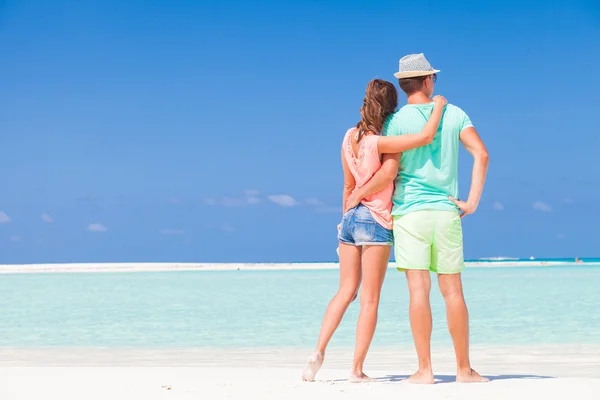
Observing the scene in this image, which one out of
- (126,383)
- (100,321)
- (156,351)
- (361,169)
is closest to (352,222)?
(361,169)

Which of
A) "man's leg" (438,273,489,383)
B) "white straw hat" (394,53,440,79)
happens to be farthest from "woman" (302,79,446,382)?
"man's leg" (438,273,489,383)

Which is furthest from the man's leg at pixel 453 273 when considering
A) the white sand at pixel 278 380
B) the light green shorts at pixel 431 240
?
the white sand at pixel 278 380

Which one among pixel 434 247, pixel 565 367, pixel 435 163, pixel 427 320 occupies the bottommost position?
pixel 565 367

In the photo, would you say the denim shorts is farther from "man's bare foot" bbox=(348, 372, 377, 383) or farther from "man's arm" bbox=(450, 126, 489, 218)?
"man's bare foot" bbox=(348, 372, 377, 383)

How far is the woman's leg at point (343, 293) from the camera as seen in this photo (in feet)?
14.2

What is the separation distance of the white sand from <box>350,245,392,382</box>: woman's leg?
0.13m

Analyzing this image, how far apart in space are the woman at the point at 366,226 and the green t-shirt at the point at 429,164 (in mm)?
78

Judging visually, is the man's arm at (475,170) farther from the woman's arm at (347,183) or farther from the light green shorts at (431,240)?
the woman's arm at (347,183)

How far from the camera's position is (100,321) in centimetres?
1041

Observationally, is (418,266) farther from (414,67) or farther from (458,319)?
(414,67)

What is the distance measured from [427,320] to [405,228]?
488 mm

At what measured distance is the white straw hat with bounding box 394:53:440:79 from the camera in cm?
421

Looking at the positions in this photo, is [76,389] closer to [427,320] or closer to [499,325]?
[427,320]

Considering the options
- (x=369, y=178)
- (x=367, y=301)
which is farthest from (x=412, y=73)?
(x=367, y=301)
